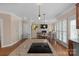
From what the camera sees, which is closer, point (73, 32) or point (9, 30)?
point (73, 32)

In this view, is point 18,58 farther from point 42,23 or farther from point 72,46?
point 42,23

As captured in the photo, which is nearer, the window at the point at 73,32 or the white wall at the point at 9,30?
the window at the point at 73,32

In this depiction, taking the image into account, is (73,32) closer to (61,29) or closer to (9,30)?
(61,29)

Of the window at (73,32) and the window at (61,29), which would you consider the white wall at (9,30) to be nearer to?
the window at (61,29)

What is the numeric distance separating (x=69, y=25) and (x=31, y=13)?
1.03 m

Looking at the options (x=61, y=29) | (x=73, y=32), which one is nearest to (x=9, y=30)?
(x=61, y=29)

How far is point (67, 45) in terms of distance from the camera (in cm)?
258

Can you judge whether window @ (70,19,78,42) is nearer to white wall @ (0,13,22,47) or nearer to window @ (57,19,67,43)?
window @ (57,19,67,43)

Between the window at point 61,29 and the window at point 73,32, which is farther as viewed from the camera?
the window at point 61,29

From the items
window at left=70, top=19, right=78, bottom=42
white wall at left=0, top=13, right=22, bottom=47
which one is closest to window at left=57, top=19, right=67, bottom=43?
window at left=70, top=19, right=78, bottom=42

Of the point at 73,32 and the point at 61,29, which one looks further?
the point at 61,29

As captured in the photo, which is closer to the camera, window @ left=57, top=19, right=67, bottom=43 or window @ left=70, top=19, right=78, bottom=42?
window @ left=70, top=19, right=78, bottom=42

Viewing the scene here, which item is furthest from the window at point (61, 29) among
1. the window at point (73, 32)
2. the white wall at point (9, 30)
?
the white wall at point (9, 30)

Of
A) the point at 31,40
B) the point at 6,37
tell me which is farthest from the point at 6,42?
the point at 31,40
